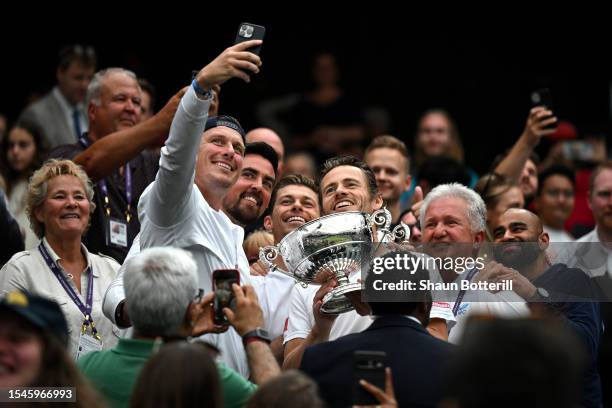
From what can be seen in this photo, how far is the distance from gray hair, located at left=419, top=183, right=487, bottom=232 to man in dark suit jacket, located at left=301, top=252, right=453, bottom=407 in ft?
5.76

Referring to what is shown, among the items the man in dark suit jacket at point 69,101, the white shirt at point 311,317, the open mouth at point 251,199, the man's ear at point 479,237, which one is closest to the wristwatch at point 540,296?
the white shirt at point 311,317

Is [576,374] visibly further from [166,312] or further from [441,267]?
[441,267]

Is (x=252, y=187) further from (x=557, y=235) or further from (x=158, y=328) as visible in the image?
(x=557, y=235)

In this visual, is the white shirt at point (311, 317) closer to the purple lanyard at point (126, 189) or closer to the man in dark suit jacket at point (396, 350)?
the man in dark suit jacket at point (396, 350)

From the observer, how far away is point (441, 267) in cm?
668

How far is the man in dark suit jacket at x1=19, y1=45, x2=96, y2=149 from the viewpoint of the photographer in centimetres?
1028

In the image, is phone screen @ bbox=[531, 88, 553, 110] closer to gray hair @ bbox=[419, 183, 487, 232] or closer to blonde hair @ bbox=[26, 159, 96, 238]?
gray hair @ bbox=[419, 183, 487, 232]

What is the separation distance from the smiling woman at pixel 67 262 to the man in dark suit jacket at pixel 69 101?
3.21 meters

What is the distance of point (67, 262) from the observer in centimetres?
690

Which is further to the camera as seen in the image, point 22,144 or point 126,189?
point 22,144

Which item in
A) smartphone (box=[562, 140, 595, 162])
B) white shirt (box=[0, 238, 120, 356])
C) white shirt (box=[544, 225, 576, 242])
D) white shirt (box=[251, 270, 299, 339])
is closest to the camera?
white shirt (box=[0, 238, 120, 356])

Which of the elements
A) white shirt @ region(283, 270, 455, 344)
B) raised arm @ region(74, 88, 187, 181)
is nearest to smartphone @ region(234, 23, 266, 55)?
raised arm @ region(74, 88, 187, 181)

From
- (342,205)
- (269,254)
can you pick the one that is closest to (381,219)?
(269,254)

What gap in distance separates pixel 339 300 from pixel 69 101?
5.00 m
